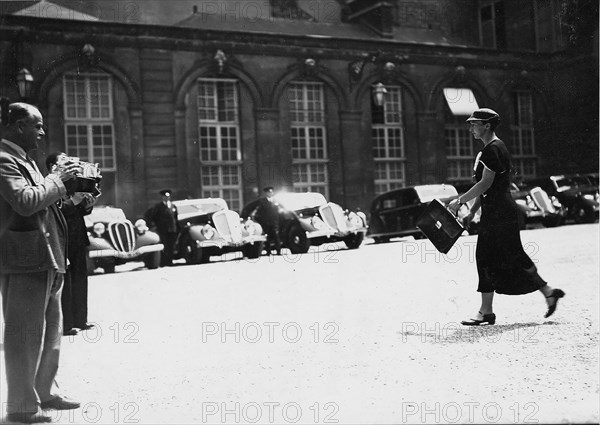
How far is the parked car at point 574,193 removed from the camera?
4555 mm

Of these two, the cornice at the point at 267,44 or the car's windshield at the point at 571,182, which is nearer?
the cornice at the point at 267,44

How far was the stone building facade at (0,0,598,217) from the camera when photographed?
13.4 feet

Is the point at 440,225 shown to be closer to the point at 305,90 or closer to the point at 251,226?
the point at 305,90

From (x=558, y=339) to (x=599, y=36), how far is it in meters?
2.03

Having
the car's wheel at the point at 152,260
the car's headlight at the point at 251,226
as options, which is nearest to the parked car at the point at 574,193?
the car's headlight at the point at 251,226

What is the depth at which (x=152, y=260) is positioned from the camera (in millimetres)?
9352

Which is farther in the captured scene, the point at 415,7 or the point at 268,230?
the point at 268,230

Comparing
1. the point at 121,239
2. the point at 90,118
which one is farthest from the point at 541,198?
the point at 121,239

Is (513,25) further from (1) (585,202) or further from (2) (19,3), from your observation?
(2) (19,3)

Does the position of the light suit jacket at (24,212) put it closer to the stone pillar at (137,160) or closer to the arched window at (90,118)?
the arched window at (90,118)

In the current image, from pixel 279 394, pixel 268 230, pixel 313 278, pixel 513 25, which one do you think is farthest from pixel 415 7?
pixel 268 230

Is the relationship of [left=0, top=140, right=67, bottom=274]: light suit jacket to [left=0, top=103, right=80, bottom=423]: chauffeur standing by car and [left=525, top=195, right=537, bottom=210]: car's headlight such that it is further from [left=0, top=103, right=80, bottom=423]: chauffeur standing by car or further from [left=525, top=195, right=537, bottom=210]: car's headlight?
[left=525, top=195, right=537, bottom=210]: car's headlight

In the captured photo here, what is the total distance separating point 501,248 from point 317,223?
1517mm

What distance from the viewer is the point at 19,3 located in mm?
4055
